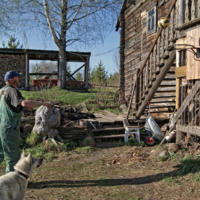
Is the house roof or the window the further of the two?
the house roof

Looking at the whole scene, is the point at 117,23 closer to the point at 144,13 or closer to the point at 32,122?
the point at 144,13

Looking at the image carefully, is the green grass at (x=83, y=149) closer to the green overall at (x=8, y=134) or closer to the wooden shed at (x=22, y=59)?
the green overall at (x=8, y=134)

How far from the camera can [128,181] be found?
193 inches

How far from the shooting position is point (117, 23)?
16.9 m

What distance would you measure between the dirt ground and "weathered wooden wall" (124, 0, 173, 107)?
620cm

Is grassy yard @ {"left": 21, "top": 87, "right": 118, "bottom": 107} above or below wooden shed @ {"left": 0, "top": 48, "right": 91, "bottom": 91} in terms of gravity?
below

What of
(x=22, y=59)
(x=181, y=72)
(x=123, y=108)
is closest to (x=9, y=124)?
(x=181, y=72)

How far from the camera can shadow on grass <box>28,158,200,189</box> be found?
468cm

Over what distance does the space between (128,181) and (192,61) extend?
3.77 meters

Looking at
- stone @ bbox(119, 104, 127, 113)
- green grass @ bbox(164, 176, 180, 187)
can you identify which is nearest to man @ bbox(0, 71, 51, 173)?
green grass @ bbox(164, 176, 180, 187)

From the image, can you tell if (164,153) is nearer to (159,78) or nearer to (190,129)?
(190,129)

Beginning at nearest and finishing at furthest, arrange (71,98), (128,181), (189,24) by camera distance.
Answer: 1. (128,181)
2. (189,24)
3. (71,98)

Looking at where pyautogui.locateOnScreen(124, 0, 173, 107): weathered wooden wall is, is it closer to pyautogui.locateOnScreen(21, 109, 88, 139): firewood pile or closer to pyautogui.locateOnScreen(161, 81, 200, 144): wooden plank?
pyautogui.locateOnScreen(161, 81, 200, 144): wooden plank

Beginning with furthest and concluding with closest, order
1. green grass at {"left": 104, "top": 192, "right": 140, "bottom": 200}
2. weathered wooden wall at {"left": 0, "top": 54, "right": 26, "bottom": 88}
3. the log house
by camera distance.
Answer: weathered wooden wall at {"left": 0, "top": 54, "right": 26, "bottom": 88} → the log house → green grass at {"left": 104, "top": 192, "right": 140, "bottom": 200}
